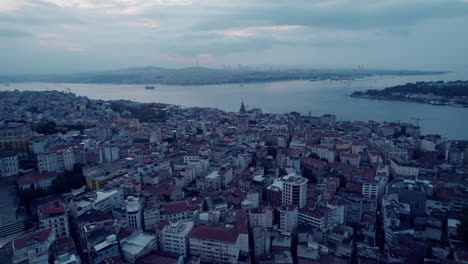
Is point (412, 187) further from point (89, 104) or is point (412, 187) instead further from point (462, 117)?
point (89, 104)

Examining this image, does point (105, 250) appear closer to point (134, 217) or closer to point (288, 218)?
point (134, 217)

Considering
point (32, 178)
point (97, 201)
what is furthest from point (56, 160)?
point (97, 201)

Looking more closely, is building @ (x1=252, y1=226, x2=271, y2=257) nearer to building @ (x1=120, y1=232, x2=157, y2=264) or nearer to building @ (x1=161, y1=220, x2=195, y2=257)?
building @ (x1=161, y1=220, x2=195, y2=257)

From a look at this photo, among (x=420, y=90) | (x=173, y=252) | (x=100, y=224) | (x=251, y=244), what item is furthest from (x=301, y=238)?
(x=420, y=90)

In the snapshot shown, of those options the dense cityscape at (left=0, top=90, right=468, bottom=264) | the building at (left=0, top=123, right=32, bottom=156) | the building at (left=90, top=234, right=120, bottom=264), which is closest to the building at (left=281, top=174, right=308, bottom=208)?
the dense cityscape at (left=0, top=90, right=468, bottom=264)

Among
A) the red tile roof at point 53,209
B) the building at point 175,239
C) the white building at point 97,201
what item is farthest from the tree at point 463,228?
the red tile roof at point 53,209

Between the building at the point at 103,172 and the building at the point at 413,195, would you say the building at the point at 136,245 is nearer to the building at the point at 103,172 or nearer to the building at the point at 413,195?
the building at the point at 103,172
